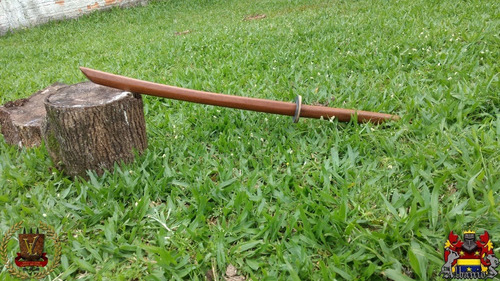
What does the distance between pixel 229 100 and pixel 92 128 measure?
3.05ft

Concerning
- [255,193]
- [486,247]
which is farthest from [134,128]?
[486,247]

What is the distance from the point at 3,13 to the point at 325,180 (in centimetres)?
963

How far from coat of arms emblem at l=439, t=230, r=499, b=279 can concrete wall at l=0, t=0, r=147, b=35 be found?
33.8 feet

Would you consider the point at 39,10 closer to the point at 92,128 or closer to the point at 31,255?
the point at 92,128

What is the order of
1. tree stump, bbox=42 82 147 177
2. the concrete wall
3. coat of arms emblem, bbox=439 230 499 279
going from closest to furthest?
coat of arms emblem, bbox=439 230 499 279, tree stump, bbox=42 82 147 177, the concrete wall

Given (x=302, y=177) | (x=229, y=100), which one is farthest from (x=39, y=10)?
(x=302, y=177)

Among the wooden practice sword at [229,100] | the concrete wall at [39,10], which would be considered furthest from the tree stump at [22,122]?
the concrete wall at [39,10]

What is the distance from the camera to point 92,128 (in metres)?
2.34

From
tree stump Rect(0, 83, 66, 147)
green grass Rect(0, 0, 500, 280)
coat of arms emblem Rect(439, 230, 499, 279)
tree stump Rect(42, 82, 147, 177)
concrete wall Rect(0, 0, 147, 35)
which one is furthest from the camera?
concrete wall Rect(0, 0, 147, 35)

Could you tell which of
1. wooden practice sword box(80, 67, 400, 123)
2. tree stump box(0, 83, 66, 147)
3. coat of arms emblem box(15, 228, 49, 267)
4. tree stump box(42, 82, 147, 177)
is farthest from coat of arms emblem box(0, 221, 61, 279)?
tree stump box(0, 83, 66, 147)

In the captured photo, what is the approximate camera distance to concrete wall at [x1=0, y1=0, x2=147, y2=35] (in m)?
8.74

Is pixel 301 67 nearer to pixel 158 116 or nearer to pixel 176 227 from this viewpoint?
pixel 158 116

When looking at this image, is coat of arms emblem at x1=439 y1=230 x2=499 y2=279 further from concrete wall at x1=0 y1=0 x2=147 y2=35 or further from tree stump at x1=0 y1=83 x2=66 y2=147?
concrete wall at x1=0 y1=0 x2=147 y2=35

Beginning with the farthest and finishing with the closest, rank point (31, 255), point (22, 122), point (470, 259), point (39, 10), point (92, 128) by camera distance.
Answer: point (39, 10)
point (22, 122)
point (92, 128)
point (31, 255)
point (470, 259)
